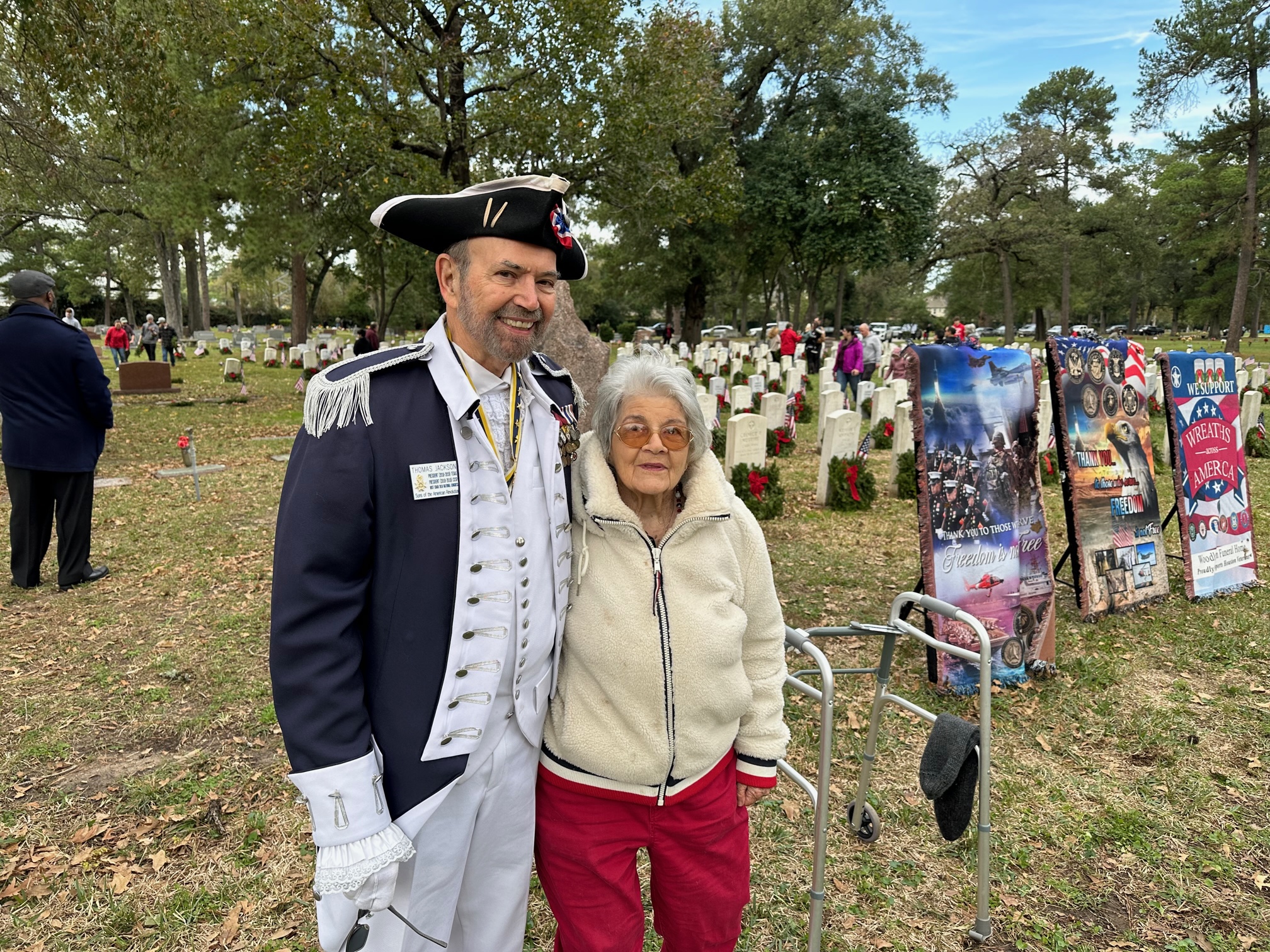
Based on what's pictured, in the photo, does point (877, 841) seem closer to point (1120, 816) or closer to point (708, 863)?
point (1120, 816)

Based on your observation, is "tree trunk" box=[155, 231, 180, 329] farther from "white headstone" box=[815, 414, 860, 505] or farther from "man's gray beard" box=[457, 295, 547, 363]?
"man's gray beard" box=[457, 295, 547, 363]

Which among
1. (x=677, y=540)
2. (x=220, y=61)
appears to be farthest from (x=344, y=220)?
(x=677, y=540)

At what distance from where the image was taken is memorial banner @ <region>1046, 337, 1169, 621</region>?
5.09m

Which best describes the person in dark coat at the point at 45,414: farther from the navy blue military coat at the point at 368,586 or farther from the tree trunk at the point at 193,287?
the tree trunk at the point at 193,287

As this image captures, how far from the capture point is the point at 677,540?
75.7 inches

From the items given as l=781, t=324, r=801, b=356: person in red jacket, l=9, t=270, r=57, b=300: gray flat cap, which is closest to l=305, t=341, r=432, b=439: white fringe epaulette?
l=9, t=270, r=57, b=300: gray flat cap

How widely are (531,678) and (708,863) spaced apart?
0.73 metres

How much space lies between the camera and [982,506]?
4.35m

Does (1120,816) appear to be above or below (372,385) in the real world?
below

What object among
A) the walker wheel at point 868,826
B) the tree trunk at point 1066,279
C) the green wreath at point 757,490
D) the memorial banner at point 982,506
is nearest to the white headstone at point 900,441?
the green wreath at point 757,490

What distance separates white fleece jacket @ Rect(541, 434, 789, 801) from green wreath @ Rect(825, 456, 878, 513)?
693 centimetres

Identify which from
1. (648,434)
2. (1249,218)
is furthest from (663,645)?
(1249,218)

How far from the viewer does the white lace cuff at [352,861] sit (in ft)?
4.75

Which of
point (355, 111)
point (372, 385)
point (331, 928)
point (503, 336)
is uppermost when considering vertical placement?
point (355, 111)
